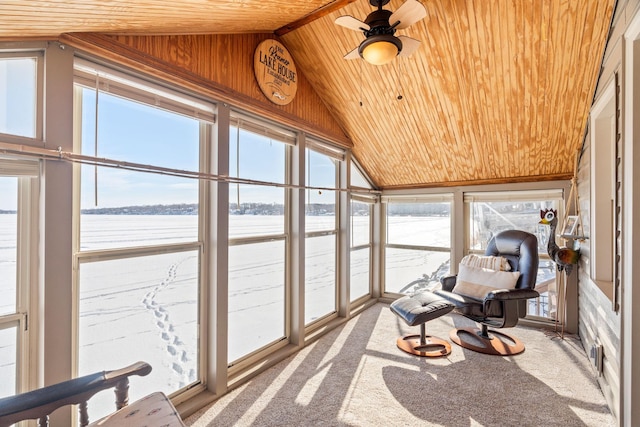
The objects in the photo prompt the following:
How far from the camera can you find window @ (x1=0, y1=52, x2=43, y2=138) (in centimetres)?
148

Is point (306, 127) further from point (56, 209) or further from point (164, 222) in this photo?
point (56, 209)

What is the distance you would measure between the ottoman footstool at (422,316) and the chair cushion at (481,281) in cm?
40

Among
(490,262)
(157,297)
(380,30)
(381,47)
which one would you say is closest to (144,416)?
(157,297)

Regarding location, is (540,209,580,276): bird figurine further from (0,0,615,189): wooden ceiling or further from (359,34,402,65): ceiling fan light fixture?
(359,34,402,65): ceiling fan light fixture

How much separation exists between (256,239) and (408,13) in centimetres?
210

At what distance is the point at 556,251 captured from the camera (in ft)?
10.8

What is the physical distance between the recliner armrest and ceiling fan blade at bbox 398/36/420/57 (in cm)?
227

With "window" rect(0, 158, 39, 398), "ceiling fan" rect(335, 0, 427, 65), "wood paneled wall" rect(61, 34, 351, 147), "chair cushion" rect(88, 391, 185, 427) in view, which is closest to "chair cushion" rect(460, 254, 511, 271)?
"wood paneled wall" rect(61, 34, 351, 147)

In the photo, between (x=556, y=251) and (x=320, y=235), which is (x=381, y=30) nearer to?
(x=320, y=235)

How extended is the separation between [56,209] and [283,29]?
224 cm

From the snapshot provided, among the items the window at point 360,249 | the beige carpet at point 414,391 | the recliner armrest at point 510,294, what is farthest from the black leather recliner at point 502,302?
the window at point 360,249

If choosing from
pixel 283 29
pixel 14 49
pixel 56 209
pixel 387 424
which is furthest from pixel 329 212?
pixel 14 49

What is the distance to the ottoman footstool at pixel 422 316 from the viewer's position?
289 cm

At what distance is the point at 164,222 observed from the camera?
2.21m
